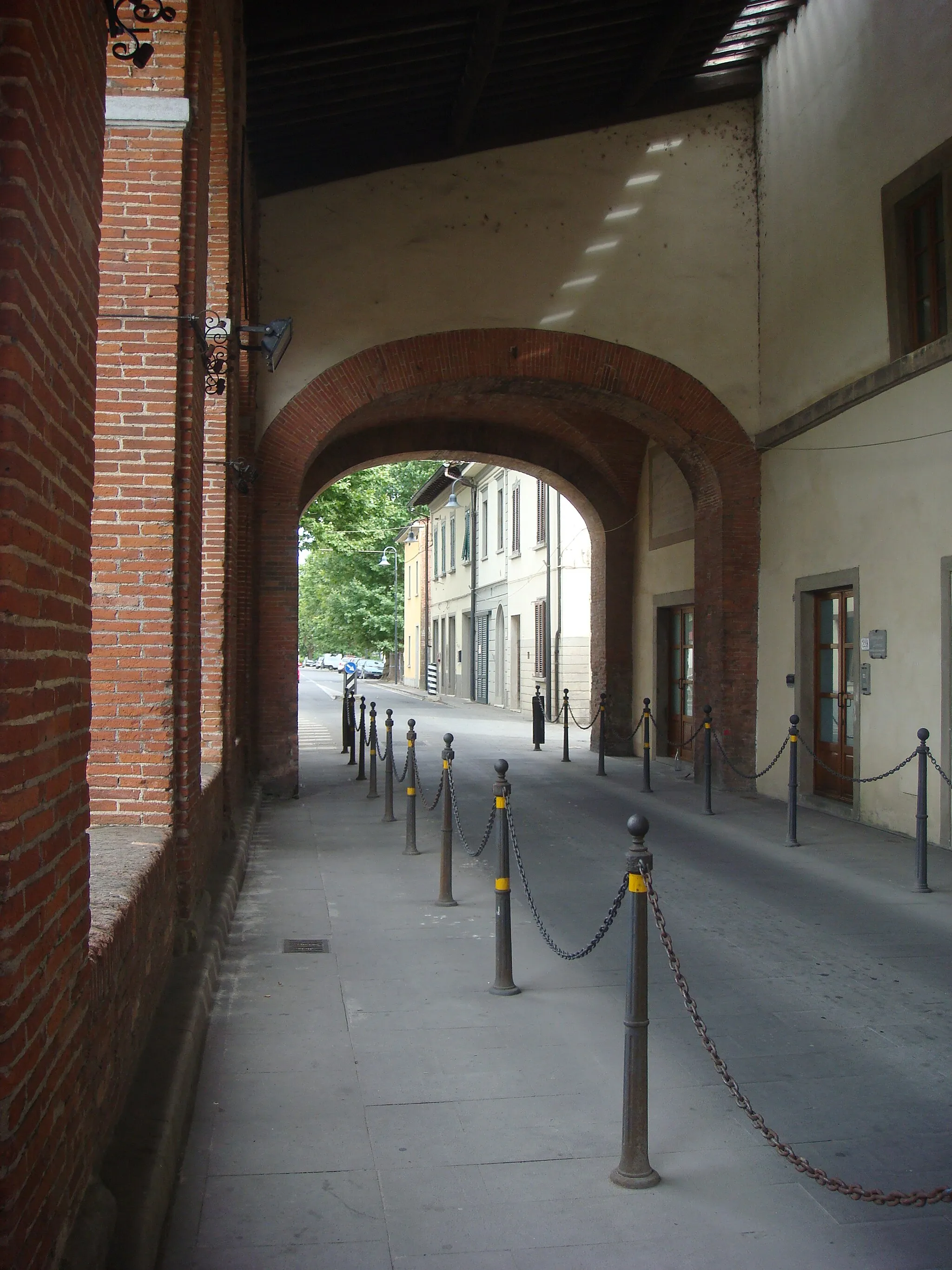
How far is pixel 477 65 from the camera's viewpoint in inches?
457

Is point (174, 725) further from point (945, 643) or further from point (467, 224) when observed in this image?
point (467, 224)

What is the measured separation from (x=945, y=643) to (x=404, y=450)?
11.0 meters

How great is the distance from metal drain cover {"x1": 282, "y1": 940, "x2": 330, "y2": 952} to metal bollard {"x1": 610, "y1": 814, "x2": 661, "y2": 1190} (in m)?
3.20

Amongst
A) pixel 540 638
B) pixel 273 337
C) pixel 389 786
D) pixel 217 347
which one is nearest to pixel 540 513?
pixel 540 638

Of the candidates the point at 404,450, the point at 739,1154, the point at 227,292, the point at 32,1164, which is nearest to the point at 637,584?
the point at 404,450

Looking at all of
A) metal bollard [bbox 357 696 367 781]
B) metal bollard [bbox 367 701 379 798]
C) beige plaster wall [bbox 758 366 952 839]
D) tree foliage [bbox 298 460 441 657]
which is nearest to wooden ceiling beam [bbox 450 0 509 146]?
beige plaster wall [bbox 758 366 952 839]

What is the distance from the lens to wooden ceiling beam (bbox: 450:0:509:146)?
10617mm

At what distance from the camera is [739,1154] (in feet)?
12.7

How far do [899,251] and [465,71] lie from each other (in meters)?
4.91

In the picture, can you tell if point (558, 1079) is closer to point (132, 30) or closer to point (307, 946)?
point (307, 946)

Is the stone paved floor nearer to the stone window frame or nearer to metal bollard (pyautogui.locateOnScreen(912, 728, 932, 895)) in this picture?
metal bollard (pyautogui.locateOnScreen(912, 728, 932, 895))

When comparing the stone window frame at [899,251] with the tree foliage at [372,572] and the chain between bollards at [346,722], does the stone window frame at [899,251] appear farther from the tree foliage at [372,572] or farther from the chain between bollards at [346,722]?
the tree foliage at [372,572]

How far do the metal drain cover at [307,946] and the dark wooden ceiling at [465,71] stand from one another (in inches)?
315

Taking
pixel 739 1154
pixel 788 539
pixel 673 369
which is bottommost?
pixel 739 1154
